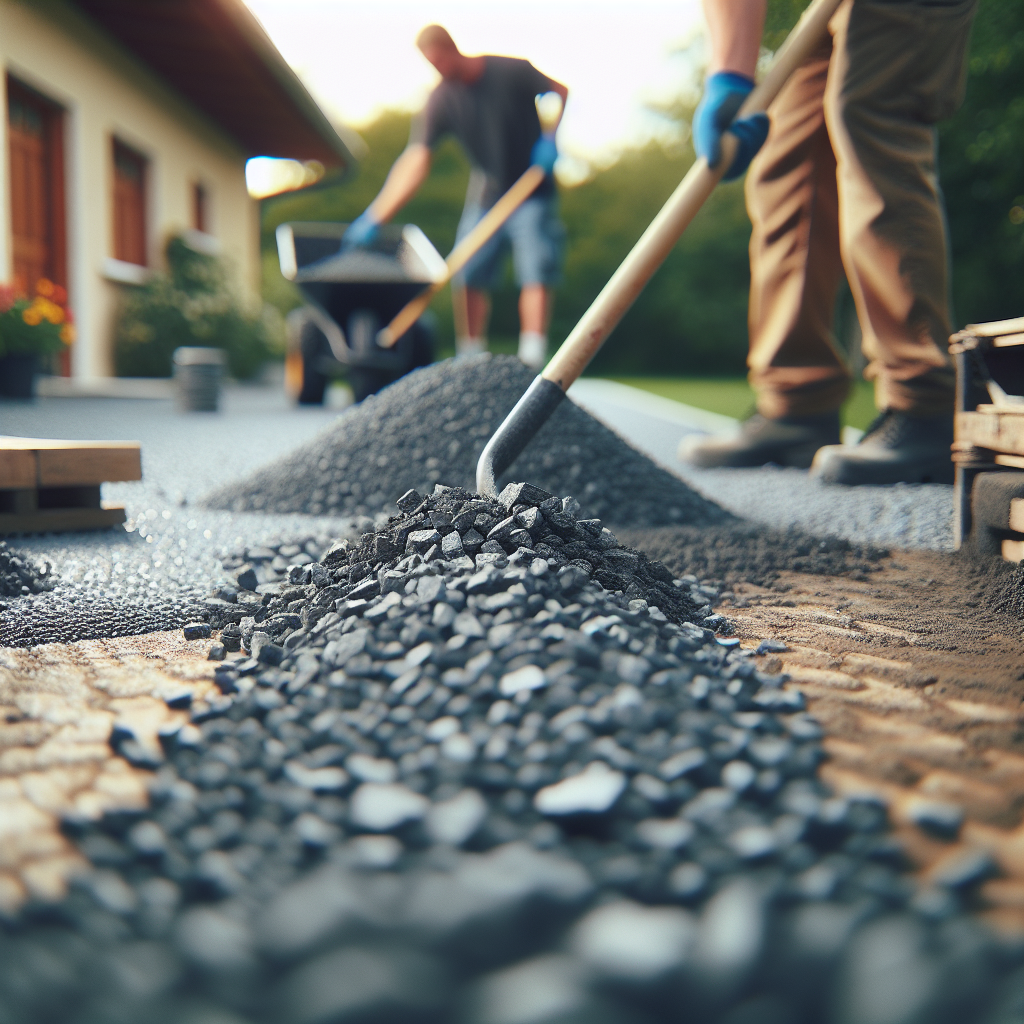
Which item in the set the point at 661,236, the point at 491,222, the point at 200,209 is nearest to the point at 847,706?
the point at 661,236

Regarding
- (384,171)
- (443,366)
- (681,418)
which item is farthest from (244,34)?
(384,171)

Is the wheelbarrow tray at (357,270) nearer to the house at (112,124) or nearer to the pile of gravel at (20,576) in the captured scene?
the house at (112,124)

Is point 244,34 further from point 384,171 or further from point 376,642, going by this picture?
point 384,171

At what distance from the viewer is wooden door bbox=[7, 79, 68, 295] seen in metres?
7.55

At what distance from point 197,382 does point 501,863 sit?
6687 mm

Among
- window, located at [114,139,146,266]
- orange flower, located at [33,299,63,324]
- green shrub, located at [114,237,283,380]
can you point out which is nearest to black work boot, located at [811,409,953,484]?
orange flower, located at [33,299,63,324]

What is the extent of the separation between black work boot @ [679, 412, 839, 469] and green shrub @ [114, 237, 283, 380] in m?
7.22

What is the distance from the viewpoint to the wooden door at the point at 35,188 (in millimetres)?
7551

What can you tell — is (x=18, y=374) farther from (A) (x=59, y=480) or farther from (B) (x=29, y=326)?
(A) (x=59, y=480)

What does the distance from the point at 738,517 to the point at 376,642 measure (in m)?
1.89

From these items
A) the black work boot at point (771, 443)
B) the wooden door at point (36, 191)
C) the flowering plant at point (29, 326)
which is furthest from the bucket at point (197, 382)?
the black work boot at point (771, 443)

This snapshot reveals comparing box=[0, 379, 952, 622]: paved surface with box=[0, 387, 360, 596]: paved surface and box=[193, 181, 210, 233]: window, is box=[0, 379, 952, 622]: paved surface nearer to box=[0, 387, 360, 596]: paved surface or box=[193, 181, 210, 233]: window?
box=[0, 387, 360, 596]: paved surface

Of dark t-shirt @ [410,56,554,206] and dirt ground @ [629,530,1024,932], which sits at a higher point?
dark t-shirt @ [410,56,554,206]

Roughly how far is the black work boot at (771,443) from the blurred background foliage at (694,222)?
15.7 feet
